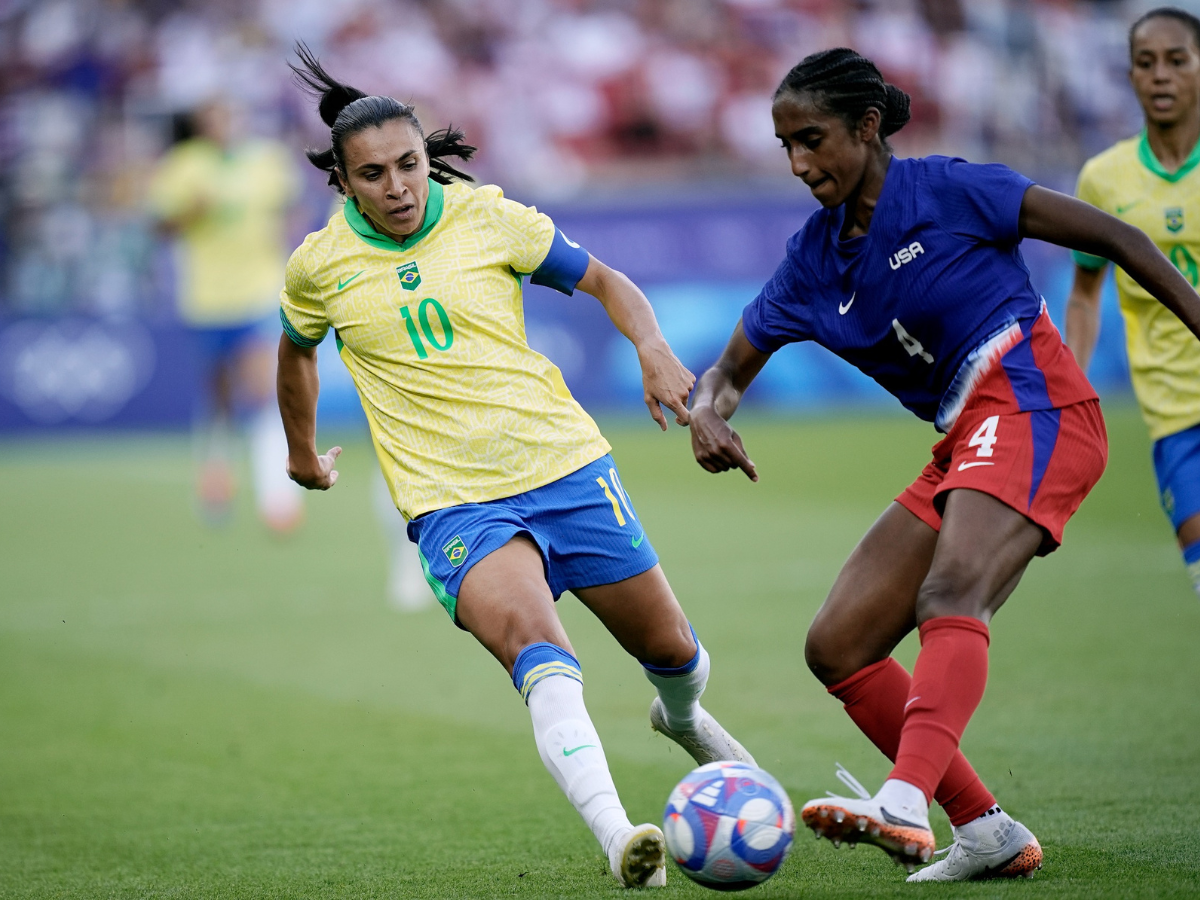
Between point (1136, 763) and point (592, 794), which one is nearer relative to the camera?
point (592, 794)

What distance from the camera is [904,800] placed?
3.61 metres

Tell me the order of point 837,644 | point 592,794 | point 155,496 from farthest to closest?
point 155,496 → point 837,644 → point 592,794

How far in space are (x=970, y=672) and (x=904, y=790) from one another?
14.5 inches

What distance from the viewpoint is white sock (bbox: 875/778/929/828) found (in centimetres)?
358

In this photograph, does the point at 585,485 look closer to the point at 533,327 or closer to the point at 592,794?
the point at 592,794

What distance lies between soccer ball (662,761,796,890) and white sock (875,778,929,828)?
0.31 metres

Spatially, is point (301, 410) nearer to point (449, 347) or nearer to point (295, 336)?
point (295, 336)

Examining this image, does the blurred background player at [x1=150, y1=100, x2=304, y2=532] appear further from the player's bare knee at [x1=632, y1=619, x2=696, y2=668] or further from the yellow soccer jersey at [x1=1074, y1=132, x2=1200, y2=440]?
the player's bare knee at [x1=632, y1=619, x2=696, y2=668]

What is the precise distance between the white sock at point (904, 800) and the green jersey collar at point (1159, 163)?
9.80ft

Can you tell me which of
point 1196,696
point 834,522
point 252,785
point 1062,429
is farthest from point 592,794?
point 834,522

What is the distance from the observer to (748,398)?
769 inches

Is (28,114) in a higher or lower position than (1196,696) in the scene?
higher

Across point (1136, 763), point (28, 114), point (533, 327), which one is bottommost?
point (1136, 763)

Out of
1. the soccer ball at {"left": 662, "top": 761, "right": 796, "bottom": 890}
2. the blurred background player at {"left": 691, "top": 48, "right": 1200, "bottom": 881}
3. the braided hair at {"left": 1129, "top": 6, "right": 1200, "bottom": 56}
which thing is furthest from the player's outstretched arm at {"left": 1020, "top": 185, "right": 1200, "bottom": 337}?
the braided hair at {"left": 1129, "top": 6, "right": 1200, "bottom": 56}
